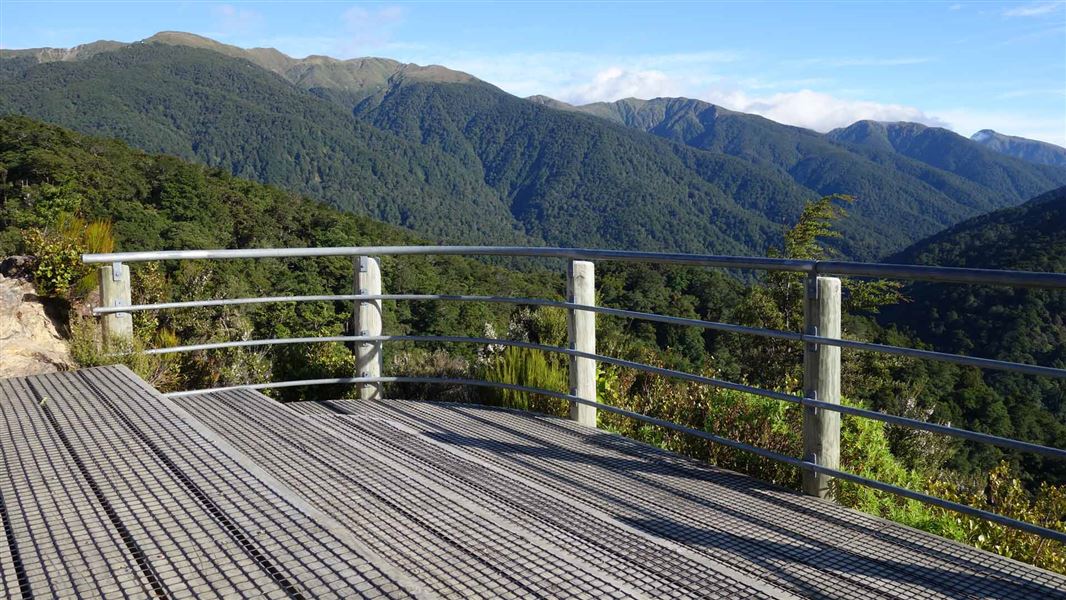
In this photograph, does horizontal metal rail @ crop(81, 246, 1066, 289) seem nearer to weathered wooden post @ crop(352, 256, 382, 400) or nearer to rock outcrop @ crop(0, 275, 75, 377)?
weathered wooden post @ crop(352, 256, 382, 400)

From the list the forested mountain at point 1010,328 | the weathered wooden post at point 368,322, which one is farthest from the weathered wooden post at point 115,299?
the forested mountain at point 1010,328

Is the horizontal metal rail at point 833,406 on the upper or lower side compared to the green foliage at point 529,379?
upper

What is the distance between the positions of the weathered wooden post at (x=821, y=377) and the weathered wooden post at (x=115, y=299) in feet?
11.3

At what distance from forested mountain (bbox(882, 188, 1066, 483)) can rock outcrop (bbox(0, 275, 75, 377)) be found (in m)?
11.3

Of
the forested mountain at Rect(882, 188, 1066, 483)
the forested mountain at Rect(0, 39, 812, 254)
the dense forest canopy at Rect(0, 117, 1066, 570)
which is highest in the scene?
the forested mountain at Rect(0, 39, 812, 254)

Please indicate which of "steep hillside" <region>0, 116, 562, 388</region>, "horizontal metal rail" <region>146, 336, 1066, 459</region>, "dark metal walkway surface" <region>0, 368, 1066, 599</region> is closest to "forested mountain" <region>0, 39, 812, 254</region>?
"steep hillside" <region>0, 116, 562, 388</region>

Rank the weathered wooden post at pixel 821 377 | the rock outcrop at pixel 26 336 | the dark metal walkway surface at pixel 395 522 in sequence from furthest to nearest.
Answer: the rock outcrop at pixel 26 336, the weathered wooden post at pixel 821 377, the dark metal walkway surface at pixel 395 522

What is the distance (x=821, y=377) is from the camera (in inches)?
129

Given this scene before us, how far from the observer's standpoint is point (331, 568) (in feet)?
6.25

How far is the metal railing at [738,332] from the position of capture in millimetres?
2684

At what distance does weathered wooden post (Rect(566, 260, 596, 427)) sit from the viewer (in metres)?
4.50

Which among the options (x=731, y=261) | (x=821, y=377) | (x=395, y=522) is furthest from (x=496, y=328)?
(x=395, y=522)

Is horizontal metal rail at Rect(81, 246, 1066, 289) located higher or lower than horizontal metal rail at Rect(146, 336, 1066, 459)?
higher

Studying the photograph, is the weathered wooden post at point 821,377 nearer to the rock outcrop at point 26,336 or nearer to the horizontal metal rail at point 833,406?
the horizontal metal rail at point 833,406
